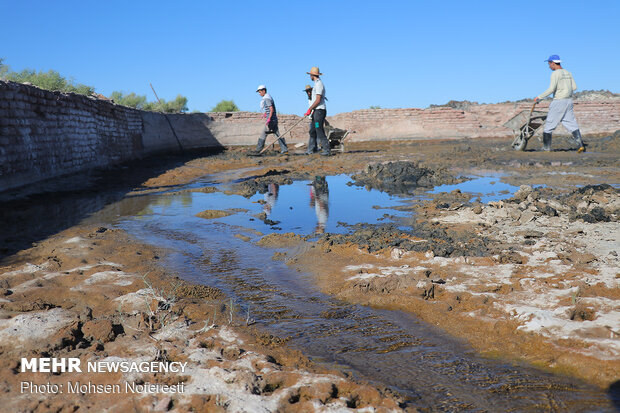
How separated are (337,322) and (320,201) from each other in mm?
4283

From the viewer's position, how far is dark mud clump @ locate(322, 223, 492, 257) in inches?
155

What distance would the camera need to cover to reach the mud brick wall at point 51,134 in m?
7.10

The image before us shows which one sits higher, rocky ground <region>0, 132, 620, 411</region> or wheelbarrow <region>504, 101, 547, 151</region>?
wheelbarrow <region>504, 101, 547, 151</region>

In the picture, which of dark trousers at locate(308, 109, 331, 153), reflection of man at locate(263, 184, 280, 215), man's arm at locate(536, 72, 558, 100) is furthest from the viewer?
dark trousers at locate(308, 109, 331, 153)

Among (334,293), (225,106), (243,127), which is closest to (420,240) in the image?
(334,293)

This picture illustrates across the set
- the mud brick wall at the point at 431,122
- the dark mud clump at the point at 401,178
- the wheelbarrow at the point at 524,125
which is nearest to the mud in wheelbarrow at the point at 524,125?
the wheelbarrow at the point at 524,125

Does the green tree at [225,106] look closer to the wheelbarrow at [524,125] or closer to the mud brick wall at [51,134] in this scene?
the mud brick wall at [51,134]

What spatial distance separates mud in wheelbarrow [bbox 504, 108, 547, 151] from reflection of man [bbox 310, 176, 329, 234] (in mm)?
5737

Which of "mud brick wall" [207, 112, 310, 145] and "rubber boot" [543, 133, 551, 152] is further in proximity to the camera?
"mud brick wall" [207, 112, 310, 145]

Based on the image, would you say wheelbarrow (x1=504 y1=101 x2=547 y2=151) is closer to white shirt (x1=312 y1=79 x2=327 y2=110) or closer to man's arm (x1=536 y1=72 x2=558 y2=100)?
man's arm (x1=536 y1=72 x2=558 y2=100)

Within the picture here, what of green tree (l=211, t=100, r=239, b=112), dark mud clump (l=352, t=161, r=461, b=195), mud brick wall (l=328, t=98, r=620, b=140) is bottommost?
dark mud clump (l=352, t=161, r=461, b=195)

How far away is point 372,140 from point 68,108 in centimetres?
1253

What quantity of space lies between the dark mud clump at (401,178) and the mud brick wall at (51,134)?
5403mm

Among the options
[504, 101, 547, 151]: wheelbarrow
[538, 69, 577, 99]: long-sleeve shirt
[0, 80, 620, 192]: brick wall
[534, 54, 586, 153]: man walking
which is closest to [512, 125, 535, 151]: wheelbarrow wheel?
[504, 101, 547, 151]: wheelbarrow
